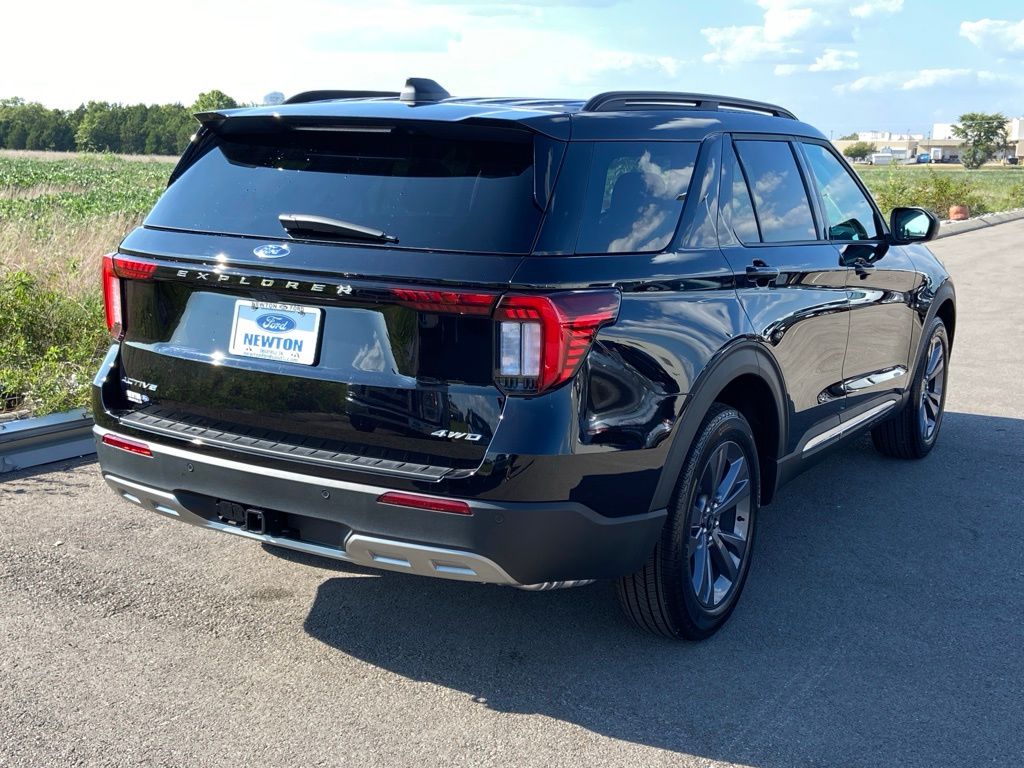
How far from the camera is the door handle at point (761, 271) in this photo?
404 cm

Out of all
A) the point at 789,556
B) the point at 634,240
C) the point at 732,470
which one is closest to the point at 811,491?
the point at 789,556

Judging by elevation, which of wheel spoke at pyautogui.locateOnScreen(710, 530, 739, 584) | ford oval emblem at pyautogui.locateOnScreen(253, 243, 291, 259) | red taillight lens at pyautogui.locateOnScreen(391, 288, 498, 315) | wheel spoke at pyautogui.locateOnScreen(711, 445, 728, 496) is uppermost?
ford oval emblem at pyautogui.locateOnScreen(253, 243, 291, 259)

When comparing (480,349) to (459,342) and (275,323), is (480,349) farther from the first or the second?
(275,323)

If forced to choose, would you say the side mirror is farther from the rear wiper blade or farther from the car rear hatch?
the rear wiper blade

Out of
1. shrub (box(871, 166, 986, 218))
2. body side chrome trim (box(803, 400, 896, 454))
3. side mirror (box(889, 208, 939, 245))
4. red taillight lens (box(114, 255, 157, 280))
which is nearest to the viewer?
red taillight lens (box(114, 255, 157, 280))

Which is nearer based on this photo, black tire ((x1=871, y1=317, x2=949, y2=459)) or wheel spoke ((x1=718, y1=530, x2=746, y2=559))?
wheel spoke ((x1=718, y1=530, x2=746, y2=559))

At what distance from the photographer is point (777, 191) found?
14.8 feet

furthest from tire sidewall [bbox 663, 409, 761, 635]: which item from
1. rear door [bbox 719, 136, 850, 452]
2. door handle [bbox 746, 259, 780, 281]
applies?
door handle [bbox 746, 259, 780, 281]

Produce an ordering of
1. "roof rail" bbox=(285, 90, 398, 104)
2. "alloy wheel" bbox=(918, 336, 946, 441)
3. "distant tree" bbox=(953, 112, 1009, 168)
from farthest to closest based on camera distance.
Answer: "distant tree" bbox=(953, 112, 1009, 168) < "alloy wheel" bbox=(918, 336, 946, 441) < "roof rail" bbox=(285, 90, 398, 104)

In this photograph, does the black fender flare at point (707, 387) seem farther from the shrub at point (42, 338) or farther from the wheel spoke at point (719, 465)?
the shrub at point (42, 338)

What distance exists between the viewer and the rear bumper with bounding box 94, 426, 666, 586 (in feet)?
10.2

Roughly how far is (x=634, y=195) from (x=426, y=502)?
1.21 metres

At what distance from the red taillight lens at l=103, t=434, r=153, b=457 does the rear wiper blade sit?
0.87m

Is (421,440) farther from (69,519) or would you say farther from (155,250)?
(69,519)
